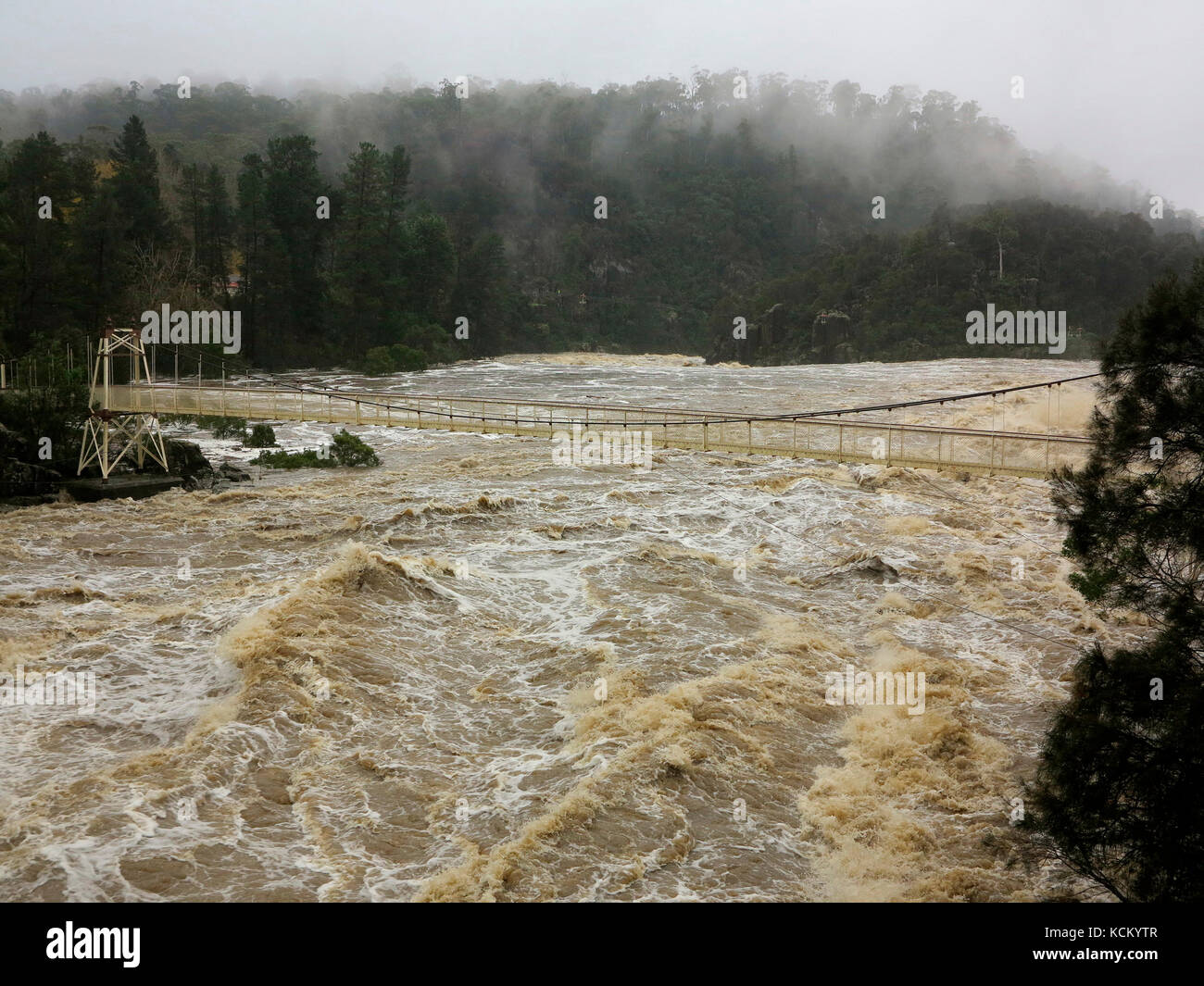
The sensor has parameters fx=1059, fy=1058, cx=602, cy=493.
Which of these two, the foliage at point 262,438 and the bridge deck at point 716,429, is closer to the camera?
the bridge deck at point 716,429

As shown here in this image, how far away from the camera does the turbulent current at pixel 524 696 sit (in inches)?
318

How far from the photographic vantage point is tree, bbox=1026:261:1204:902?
626cm

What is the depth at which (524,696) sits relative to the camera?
11383 mm

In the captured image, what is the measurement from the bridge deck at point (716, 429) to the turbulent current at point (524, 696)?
1.56 m

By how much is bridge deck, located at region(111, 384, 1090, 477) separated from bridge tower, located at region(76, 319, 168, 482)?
0.38 m

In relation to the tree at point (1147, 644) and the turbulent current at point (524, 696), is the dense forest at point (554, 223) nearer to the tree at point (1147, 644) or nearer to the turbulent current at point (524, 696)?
the tree at point (1147, 644)

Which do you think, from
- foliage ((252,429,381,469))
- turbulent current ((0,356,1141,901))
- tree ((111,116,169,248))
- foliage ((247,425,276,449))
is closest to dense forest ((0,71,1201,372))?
tree ((111,116,169,248))

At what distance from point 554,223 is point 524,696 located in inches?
4170

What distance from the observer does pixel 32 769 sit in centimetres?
919

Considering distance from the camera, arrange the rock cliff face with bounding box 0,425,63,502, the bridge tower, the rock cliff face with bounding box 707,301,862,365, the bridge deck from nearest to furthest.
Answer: the bridge deck < the rock cliff face with bounding box 0,425,63,502 < the bridge tower < the rock cliff face with bounding box 707,301,862,365

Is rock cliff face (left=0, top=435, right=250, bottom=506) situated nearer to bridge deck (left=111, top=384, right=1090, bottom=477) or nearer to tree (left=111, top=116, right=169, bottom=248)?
bridge deck (left=111, top=384, right=1090, bottom=477)

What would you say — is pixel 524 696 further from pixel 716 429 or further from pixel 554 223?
pixel 554 223

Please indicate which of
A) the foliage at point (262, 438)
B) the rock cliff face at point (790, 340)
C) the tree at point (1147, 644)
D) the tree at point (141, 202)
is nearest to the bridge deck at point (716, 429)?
the foliage at point (262, 438)
